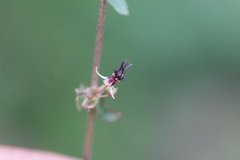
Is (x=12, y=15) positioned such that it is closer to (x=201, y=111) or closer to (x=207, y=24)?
(x=207, y=24)

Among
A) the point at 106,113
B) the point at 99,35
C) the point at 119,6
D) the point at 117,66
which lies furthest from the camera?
the point at 117,66

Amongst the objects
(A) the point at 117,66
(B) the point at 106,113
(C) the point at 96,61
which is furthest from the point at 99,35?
(A) the point at 117,66

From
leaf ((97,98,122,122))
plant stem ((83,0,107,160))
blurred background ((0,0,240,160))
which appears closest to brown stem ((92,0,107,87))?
plant stem ((83,0,107,160))

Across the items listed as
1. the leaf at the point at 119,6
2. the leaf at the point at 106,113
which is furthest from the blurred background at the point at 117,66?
the leaf at the point at 119,6

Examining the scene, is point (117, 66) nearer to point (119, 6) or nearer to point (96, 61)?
point (96, 61)

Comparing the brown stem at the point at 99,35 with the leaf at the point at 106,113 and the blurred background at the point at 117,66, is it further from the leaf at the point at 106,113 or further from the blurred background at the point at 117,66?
the blurred background at the point at 117,66

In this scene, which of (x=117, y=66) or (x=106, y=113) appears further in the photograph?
(x=117, y=66)

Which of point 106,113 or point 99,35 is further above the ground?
point 99,35
